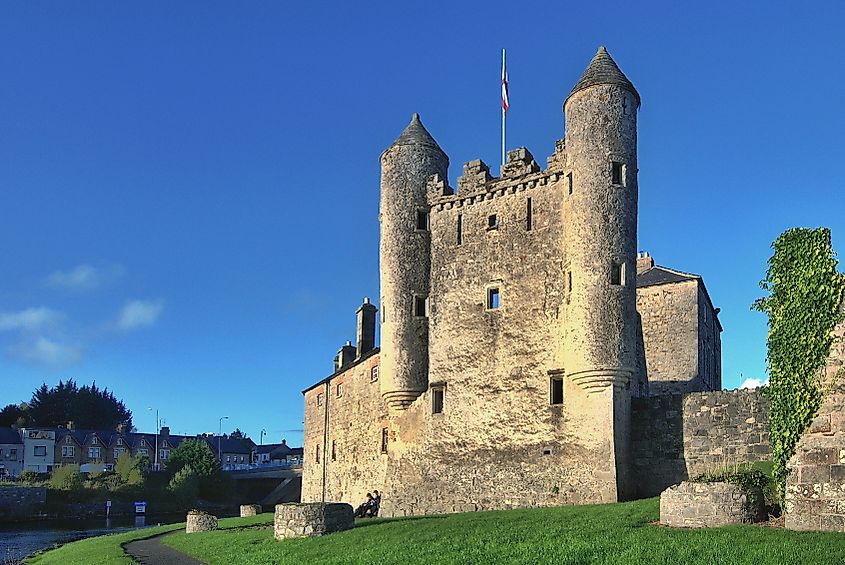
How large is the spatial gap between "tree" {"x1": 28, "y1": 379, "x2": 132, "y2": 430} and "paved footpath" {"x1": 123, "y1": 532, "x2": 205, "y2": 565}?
96818mm

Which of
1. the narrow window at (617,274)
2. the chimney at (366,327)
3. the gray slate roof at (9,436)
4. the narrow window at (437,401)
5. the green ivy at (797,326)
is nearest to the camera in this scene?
the green ivy at (797,326)

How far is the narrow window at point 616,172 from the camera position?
102ft

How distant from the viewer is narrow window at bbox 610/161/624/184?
30.9 meters

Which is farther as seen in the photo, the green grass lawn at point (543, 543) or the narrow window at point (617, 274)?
the narrow window at point (617, 274)

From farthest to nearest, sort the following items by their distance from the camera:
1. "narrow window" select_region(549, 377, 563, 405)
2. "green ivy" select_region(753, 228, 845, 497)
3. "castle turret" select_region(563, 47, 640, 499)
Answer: "narrow window" select_region(549, 377, 563, 405), "castle turret" select_region(563, 47, 640, 499), "green ivy" select_region(753, 228, 845, 497)

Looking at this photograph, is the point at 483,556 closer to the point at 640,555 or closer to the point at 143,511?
the point at 640,555

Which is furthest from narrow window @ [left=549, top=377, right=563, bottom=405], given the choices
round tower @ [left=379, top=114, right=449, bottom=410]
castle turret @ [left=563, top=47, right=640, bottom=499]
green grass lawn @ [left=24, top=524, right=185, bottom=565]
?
green grass lawn @ [left=24, top=524, right=185, bottom=565]

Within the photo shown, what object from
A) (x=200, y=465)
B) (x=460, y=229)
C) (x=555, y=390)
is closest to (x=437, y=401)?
(x=555, y=390)

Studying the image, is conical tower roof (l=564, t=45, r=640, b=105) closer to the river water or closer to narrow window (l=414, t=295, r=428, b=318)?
narrow window (l=414, t=295, r=428, b=318)

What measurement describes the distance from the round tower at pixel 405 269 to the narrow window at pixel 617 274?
838cm

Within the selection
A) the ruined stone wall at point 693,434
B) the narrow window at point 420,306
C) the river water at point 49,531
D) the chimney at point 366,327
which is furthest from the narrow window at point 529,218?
the river water at point 49,531

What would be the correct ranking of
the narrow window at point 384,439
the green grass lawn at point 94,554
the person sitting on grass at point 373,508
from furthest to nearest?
the narrow window at point 384,439
the person sitting on grass at point 373,508
the green grass lawn at point 94,554

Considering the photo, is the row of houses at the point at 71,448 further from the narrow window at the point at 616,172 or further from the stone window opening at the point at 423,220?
the narrow window at the point at 616,172

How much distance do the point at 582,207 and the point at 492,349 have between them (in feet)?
21.1
